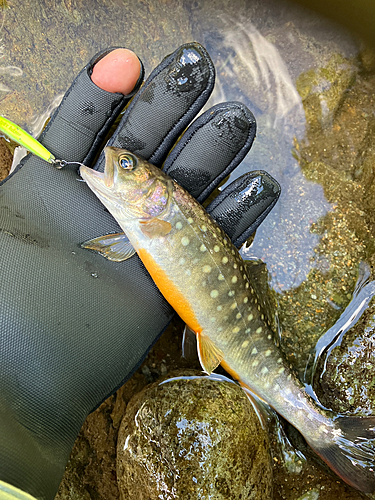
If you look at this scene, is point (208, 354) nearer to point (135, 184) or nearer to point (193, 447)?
point (193, 447)

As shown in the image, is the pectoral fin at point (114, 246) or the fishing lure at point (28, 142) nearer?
the fishing lure at point (28, 142)

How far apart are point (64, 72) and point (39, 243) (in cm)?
123

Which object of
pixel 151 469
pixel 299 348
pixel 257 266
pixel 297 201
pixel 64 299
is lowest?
pixel 151 469

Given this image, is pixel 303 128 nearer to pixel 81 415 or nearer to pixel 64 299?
pixel 64 299

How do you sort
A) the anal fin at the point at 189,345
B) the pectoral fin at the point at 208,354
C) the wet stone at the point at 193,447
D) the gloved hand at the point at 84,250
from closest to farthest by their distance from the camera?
the gloved hand at the point at 84,250 → the wet stone at the point at 193,447 → the pectoral fin at the point at 208,354 → the anal fin at the point at 189,345

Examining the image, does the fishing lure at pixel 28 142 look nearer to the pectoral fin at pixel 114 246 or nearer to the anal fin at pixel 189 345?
the pectoral fin at pixel 114 246

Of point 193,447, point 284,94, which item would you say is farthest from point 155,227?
point 284,94

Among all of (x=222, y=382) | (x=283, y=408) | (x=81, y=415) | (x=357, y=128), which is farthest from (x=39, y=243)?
(x=357, y=128)

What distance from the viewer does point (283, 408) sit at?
2.05m

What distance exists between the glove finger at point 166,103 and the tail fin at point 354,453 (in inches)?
76.2

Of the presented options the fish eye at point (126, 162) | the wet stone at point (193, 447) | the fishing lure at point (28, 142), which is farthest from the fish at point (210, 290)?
the fishing lure at point (28, 142)

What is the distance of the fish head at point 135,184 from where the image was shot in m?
1.80

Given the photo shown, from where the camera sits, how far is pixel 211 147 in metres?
2.01

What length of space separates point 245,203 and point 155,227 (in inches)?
23.0
